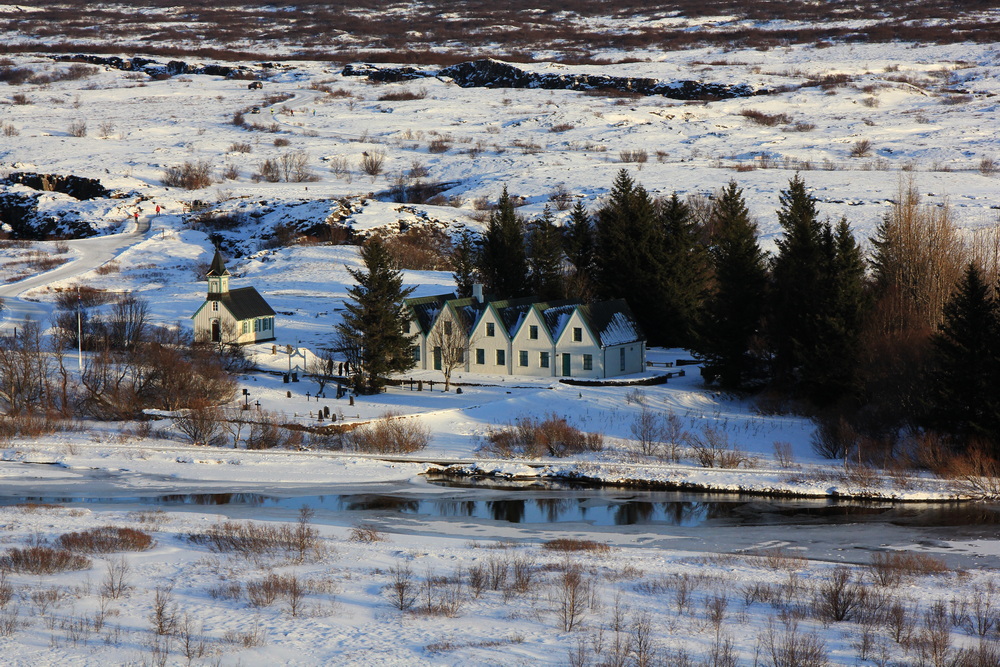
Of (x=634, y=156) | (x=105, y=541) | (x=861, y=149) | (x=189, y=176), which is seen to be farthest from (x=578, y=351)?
(x=189, y=176)

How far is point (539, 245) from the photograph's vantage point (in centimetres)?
6275

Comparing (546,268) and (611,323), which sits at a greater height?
(546,268)

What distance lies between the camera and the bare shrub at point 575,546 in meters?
26.6

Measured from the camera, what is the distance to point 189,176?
108688 mm

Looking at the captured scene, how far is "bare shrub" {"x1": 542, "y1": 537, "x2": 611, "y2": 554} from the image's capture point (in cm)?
2664

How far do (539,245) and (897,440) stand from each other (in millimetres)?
27578

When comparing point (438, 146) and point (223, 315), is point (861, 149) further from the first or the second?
point (223, 315)

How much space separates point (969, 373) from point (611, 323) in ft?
63.1

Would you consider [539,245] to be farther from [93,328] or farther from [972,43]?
[972,43]

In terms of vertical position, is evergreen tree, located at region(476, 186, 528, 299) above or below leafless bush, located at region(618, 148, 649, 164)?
below

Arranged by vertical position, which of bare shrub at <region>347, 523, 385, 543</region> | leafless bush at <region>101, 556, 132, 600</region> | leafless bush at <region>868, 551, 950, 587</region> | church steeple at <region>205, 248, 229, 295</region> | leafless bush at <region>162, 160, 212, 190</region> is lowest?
leafless bush at <region>868, 551, 950, 587</region>

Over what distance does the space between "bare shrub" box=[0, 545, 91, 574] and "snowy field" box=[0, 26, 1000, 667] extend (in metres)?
0.29

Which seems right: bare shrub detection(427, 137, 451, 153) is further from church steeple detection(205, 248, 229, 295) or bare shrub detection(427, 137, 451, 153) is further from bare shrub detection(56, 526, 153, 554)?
bare shrub detection(56, 526, 153, 554)

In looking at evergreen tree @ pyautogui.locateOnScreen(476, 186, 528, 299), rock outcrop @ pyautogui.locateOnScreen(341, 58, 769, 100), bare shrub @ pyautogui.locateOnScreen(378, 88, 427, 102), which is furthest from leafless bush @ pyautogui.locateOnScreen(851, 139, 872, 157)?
bare shrub @ pyautogui.locateOnScreen(378, 88, 427, 102)
